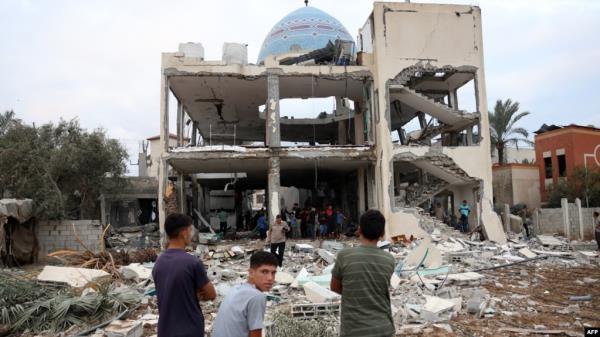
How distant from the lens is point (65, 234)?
680 inches

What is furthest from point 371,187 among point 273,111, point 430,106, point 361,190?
point 273,111

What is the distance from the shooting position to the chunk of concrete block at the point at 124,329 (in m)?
6.34

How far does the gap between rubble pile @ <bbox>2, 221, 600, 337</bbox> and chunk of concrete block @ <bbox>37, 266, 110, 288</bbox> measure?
20mm

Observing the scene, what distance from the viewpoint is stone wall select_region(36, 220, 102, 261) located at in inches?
677

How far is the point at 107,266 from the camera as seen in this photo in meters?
12.0

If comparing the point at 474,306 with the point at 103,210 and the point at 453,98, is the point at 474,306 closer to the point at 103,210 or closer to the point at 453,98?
the point at 453,98

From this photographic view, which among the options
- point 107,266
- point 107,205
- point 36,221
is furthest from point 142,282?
point 107,205

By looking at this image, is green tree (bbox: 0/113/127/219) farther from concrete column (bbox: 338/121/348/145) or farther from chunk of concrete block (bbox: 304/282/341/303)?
chunk of concrete block (bbox: 304/282/341/303)

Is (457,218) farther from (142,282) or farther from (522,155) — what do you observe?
(522,155)

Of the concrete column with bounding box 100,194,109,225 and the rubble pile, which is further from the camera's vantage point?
the concrete column with bounding box 100,194,109,225

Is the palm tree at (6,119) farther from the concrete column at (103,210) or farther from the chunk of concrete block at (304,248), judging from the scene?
the chunk of concrete block at (304,248)

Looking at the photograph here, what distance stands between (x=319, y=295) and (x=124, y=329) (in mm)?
2936

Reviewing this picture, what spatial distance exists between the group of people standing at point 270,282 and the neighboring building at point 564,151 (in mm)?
26593

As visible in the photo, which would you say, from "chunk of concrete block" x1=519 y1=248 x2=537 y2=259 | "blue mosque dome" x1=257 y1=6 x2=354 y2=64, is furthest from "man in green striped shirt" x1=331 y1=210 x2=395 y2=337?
"blue mosque dome" x1=257 y1=6 x2=354 y2=64
